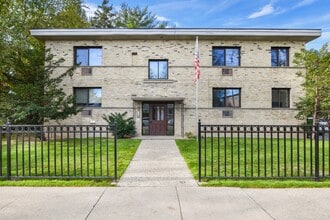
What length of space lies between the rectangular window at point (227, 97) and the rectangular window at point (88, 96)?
7727 mm

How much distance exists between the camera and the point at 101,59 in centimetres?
1939

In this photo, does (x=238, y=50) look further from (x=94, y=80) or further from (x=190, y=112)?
(x=94, y=80)

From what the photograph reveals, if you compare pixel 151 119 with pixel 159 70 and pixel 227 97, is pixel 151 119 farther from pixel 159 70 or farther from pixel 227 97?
pixel 227 97

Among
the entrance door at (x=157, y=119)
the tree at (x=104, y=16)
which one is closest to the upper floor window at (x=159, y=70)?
the entrance door at (x=157, y=119)

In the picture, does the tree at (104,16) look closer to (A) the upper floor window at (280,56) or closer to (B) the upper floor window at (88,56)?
(B) the upper floor window at (88,56)

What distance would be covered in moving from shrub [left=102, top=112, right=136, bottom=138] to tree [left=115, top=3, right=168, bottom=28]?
18.1 m

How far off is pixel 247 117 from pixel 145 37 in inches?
336

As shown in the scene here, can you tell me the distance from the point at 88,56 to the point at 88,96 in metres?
Answer: 2.68

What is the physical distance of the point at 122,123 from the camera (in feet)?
60.3

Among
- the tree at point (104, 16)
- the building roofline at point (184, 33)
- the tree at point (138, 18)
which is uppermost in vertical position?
the tree at point (104, 16)

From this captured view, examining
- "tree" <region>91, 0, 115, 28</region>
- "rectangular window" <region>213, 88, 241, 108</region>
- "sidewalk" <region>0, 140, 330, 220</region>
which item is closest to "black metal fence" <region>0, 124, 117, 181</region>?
"sidewalk" <region>0, 140, 330, 220</region>

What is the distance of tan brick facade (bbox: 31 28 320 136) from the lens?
63.0 ft

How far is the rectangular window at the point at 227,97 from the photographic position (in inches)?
765

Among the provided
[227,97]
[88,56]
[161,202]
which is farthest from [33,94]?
[161,202]
